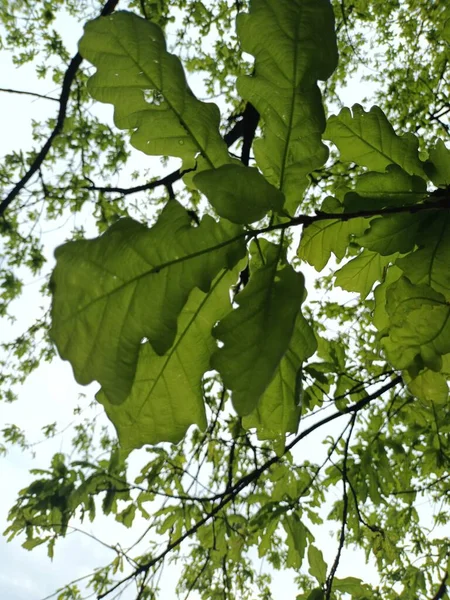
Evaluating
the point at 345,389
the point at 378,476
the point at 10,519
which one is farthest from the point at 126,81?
the point at 10,519

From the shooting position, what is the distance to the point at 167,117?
0.93 metres

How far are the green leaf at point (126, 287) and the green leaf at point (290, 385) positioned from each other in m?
0.26

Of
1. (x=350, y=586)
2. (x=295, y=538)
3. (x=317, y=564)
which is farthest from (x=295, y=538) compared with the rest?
(x=350, y=586)

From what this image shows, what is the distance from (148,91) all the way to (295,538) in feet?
8.61

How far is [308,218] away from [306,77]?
0.24 meters

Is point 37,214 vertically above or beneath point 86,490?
above

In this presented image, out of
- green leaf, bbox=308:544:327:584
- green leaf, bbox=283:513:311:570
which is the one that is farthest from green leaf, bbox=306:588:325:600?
green leaf, bbox=283:513:311:570

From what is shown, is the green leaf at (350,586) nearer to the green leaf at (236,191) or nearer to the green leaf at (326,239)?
the green leaf at (326,239)

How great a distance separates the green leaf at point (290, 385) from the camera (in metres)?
0.96

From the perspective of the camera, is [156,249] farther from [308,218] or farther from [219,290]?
[308,218]

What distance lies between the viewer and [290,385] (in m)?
0.97

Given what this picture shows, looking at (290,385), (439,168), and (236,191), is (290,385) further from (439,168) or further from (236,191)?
(439,168)

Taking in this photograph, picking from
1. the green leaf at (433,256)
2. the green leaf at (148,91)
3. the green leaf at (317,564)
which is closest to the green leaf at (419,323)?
the green leaf at (433,256)

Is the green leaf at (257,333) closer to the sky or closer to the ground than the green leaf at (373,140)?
closer to the ground
